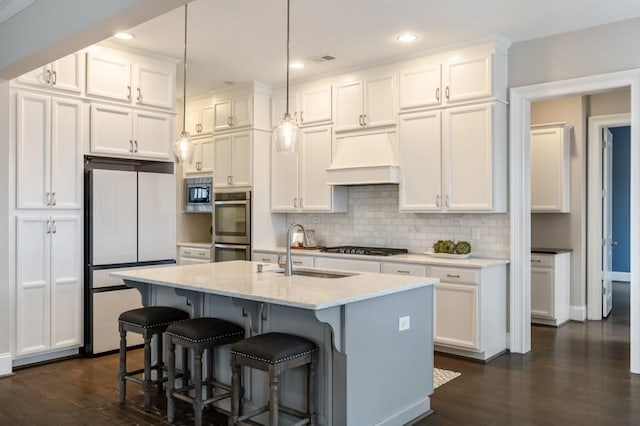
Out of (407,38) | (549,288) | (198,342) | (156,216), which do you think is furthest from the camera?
(549,288)

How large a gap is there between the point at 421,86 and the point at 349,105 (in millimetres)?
896

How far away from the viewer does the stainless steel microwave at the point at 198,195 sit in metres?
6.88

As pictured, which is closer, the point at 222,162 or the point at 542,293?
the point at 542,293

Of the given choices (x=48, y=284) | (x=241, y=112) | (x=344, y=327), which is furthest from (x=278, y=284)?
(x=241, y=112)

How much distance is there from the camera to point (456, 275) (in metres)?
4.59

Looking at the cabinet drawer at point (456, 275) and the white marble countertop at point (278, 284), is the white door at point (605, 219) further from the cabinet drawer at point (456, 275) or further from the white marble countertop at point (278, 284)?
the white marble countertop at point (278, 284)

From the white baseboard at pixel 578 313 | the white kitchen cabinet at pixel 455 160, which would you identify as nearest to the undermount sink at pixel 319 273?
the white kitchen cabinet at pixel 455 160

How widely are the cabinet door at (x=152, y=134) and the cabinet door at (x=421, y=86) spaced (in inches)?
92.9

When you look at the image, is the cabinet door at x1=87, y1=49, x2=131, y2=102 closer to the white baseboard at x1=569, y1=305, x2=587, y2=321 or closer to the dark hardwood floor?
the dark hardwood floor

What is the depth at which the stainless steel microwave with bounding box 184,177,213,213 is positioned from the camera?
6.88 meters

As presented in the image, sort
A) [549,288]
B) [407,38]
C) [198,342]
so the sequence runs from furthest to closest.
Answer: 1. [549,288]
2. [407,38]
3. [198,342]

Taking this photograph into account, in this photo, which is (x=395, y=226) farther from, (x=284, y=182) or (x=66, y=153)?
(x=66, y=153)

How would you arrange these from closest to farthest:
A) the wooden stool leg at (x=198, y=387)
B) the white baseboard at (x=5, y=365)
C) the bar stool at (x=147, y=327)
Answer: the wooden stool leg at (x=198, y=387)
the bar stool at (x=147, y=327)
the white baseboard at (x=5, y=365)

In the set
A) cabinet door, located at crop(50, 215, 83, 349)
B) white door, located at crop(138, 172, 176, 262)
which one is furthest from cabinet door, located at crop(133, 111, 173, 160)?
cabinet door, located at crop(50, 215, 83, 349)
